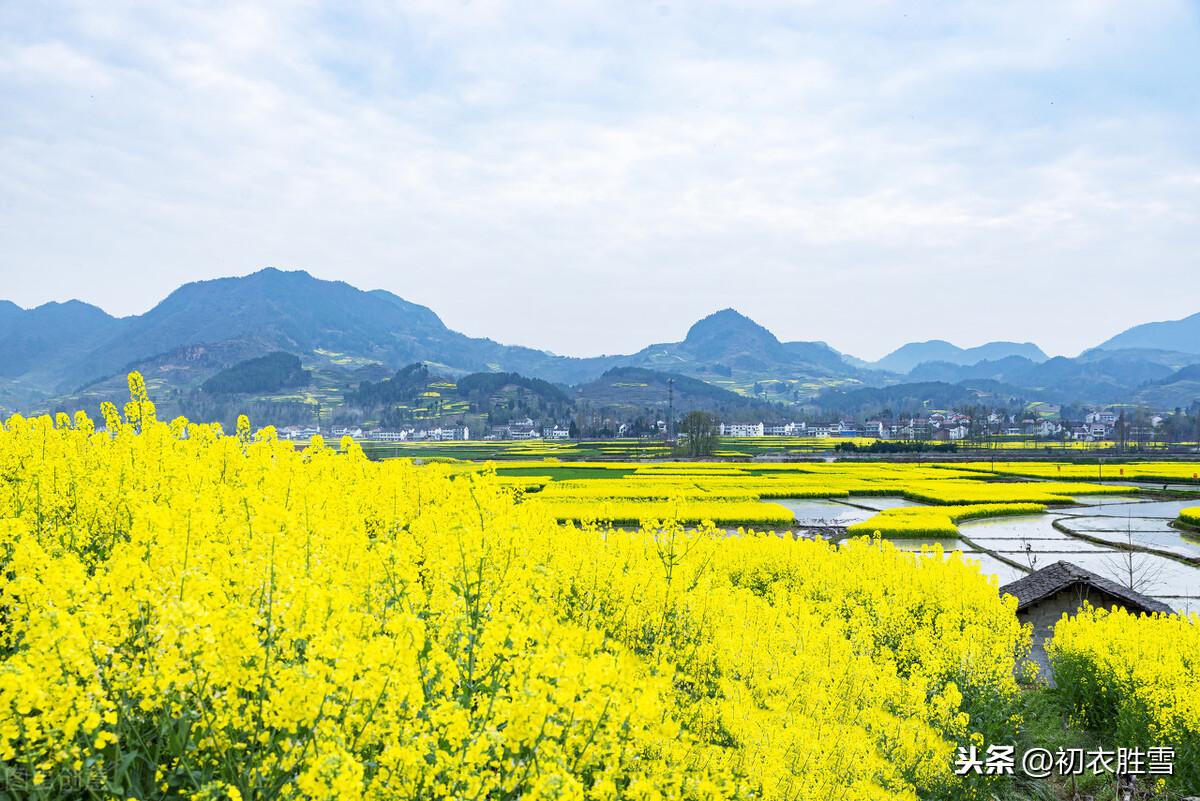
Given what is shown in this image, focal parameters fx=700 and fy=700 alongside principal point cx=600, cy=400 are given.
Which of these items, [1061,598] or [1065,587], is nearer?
[1065,587]

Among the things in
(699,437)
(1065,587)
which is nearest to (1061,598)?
(1065,587)

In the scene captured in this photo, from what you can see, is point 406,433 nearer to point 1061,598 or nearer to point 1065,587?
point 1061,598

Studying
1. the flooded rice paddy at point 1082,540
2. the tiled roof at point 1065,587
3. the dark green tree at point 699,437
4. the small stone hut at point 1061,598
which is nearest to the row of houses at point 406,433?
the dark green tree at point 699,437

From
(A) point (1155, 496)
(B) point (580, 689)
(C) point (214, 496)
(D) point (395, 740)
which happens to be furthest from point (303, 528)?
(A) point (1155, 496)

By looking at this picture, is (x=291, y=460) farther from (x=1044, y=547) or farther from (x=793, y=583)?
(x=1044, y=547)

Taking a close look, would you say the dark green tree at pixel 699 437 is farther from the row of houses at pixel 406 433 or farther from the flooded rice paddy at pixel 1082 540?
the row of houses at pixel 406 433

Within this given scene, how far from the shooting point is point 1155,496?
5231 centimetres

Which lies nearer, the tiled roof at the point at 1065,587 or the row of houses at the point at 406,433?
the tiled roof at the point at 1065,587

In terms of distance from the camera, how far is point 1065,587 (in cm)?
1812

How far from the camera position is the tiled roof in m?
17.3

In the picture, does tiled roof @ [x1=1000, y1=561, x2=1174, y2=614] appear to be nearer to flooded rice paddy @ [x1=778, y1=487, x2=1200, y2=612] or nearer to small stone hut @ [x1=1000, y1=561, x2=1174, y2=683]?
small stone hut @ [x1=1000, y1=561, x2=1174, y2=683]

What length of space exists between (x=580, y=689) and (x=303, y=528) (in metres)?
2.67

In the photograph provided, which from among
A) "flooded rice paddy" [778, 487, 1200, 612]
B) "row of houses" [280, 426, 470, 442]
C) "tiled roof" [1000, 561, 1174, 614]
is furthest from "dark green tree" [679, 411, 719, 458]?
"row of houses" [280, 426, 470, 442]

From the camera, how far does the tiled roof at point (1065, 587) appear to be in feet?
56.8
